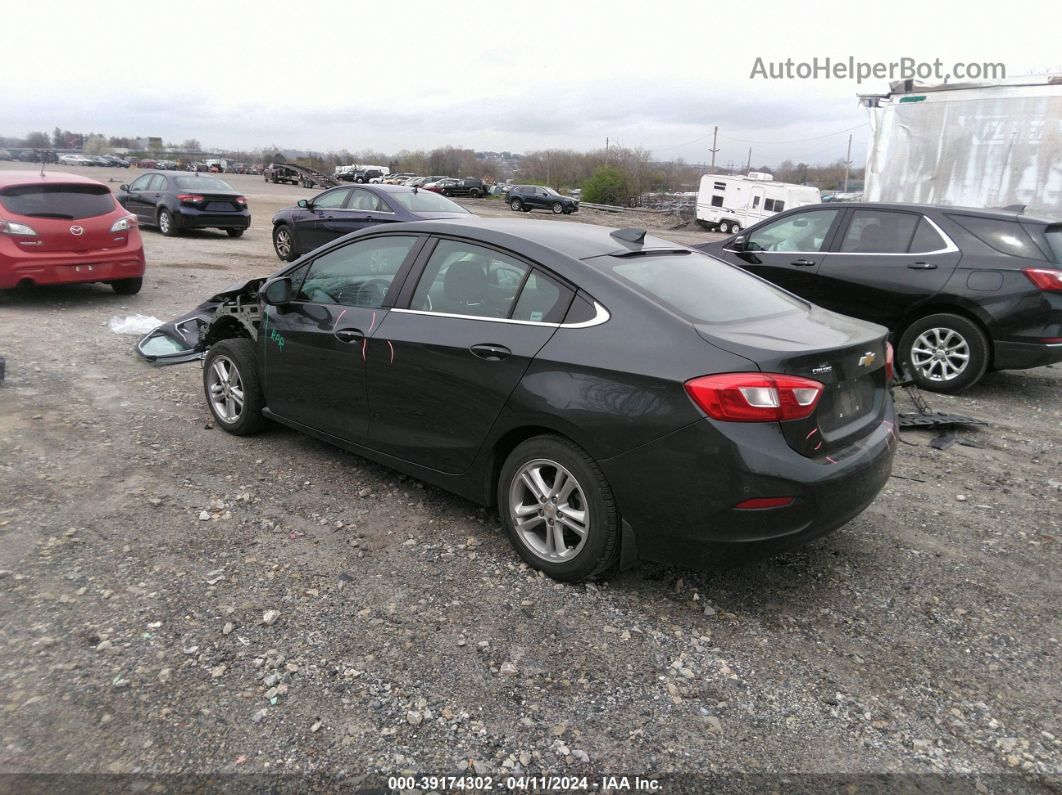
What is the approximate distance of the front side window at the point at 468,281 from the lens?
3.71 metres

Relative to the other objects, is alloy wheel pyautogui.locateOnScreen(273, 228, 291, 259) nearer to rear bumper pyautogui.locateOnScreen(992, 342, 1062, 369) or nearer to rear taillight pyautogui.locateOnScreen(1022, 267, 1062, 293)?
rear bumper pyautogui.locateOnScreen(992, 342, 1062, 369)

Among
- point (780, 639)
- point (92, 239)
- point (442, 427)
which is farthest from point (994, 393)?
point (92, 239)

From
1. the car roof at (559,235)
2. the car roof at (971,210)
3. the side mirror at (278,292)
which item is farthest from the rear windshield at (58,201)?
the car roof at (971,210)

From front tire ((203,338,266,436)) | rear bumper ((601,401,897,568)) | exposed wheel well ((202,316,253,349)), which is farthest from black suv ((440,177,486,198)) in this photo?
rear bumper ((601,401,897,568))

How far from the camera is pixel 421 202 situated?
12.0m

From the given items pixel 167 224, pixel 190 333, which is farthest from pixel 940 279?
pixel 167 224

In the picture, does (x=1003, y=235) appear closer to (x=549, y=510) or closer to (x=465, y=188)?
(x=549, y=510)

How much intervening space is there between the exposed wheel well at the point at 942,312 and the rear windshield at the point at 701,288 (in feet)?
11.6

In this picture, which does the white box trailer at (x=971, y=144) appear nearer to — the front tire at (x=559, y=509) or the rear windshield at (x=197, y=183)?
the front tire at (x=559, y=509)

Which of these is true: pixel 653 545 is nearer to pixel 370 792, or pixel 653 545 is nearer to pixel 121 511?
pixel 370 792

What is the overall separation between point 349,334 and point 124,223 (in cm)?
688

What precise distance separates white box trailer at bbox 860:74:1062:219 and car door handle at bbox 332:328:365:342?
9.85 m

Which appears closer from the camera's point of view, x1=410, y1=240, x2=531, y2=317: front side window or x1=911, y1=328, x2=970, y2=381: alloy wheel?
x1=410, y1=240, x2=531, y2=317: front side window

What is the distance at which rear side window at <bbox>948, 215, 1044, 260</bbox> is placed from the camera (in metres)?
6.50
